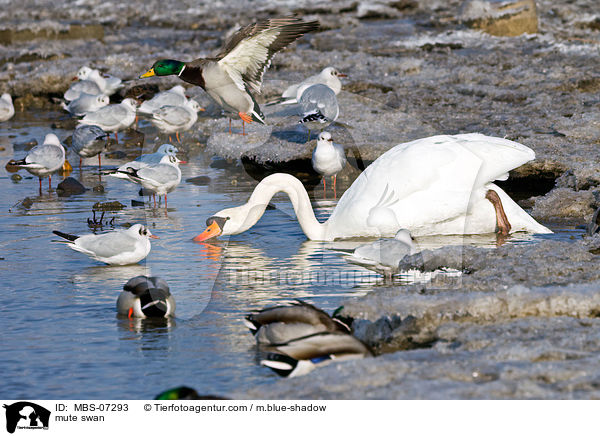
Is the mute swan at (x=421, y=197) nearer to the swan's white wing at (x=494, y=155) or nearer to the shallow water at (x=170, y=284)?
the swan's white wing at (x=494, y=155)

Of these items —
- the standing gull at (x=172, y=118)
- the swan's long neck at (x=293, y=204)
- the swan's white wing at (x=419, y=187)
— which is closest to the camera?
the swan's white wing at (x=419, y=187)

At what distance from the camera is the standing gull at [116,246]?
7.06 meters

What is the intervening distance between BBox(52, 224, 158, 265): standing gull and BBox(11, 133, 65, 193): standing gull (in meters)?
3.59

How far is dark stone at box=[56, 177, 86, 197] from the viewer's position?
10430mm

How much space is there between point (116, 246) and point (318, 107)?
5052 millimetres

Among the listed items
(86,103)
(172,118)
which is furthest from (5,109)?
(172,118)

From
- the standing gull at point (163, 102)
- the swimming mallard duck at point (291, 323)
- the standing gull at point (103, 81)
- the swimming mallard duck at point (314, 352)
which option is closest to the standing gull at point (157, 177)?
the standing gull at point (163, 102)

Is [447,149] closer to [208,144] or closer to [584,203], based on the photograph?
[584,203]

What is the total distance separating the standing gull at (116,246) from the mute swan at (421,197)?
665 millimetres

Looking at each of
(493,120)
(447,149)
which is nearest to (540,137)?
(493,120)

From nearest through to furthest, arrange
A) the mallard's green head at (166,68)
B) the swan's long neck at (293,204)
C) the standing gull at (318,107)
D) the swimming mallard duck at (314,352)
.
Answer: the swimming mallard duck at (314,352), the swan's long neck at (293,204), the mallard's green head at (166,68), the standing gull at (318,107)

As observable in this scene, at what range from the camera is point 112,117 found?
12992mm

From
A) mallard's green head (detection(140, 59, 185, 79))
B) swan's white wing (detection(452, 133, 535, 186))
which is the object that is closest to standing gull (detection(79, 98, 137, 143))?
mallard's green head (detection(140, 59, 185, 79))

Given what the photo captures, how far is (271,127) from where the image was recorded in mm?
12344
